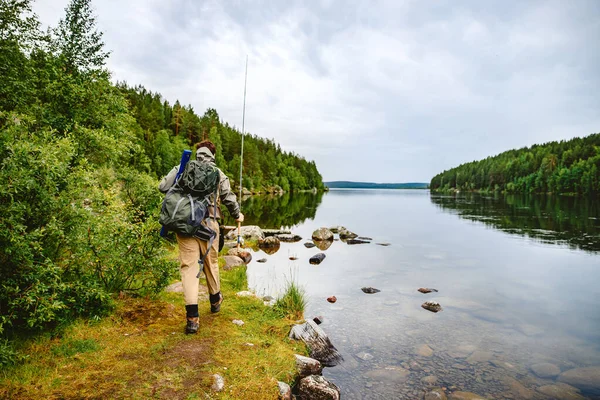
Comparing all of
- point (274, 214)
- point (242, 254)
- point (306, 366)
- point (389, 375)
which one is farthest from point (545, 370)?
point (274, 214)

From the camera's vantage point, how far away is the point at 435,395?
232 inches

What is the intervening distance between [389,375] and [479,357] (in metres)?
2.42

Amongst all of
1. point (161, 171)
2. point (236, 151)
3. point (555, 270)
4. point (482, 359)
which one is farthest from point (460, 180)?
point (482, 359)

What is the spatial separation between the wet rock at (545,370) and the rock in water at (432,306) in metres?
3.21

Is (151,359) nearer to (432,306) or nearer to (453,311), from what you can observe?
(432,306)

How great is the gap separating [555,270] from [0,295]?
19.4 metres

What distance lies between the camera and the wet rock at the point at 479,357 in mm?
7300

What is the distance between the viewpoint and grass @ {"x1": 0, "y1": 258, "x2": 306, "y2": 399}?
412 cm

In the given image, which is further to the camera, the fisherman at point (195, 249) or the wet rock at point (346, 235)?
the wet rock at point (346, 235)

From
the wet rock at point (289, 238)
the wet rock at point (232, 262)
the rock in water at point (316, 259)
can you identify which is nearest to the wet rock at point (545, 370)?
the wet rock at point (232, 262)

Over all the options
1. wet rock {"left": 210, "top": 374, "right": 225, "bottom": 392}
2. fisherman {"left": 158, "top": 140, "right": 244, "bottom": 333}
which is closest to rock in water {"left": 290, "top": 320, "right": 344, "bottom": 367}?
fisherman {"left": 158, "top": 140, "right": 244, "bottom": 333}

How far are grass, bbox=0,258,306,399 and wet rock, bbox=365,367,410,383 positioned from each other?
4.72 feet

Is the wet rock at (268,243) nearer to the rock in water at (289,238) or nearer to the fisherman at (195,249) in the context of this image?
the rock in water at (289,238)

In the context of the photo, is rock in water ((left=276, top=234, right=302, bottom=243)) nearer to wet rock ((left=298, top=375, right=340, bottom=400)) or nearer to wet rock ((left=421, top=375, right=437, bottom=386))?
wet rock ((left=421, top=375, right=437, bottom=386))
